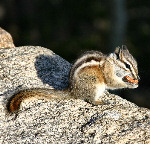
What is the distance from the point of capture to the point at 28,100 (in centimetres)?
537

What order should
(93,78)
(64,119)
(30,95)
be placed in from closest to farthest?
(64,119), (30,95), (93,78)

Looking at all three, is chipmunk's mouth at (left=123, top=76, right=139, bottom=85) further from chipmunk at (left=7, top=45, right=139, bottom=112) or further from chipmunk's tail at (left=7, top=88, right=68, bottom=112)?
chipmunk's tail at (left=7, top=88, right=68, bottom=112)

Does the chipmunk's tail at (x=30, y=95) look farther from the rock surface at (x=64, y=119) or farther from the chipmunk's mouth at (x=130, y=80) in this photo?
the chipmunk's mouth at (x=130, y=80)

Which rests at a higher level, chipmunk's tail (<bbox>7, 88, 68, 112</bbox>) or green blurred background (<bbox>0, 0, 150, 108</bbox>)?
chipmunk's tail (<bbox>7, 88, 68, 112</bbox>)

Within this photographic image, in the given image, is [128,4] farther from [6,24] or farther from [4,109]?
[4,109]

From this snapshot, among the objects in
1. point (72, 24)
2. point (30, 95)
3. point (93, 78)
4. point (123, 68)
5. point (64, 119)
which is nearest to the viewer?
point (64, 119)

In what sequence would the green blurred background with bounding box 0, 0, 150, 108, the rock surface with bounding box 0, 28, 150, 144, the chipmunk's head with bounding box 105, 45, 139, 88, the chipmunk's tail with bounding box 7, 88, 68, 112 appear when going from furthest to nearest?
the green blurred background with bounding box 0, 0, 150, 108
the chipmunk's head with bounding box 105, 45, 139, 88
the chipmunk's tail with bounding box 7, 88, 68, 112
the rock surface with bounding box 0, 28, 150, 144

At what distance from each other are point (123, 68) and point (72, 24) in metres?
12.6

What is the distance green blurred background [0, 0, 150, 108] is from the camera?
53.0 feet

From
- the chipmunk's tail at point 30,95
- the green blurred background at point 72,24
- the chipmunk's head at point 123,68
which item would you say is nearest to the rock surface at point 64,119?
the chipmunk's tail at point 30,95

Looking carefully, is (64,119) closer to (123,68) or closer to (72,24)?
(123,68)

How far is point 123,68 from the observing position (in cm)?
572

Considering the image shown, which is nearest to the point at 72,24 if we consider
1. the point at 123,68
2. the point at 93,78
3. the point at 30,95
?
the point at 123,68

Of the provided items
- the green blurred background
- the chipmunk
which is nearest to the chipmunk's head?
the chipmunk
